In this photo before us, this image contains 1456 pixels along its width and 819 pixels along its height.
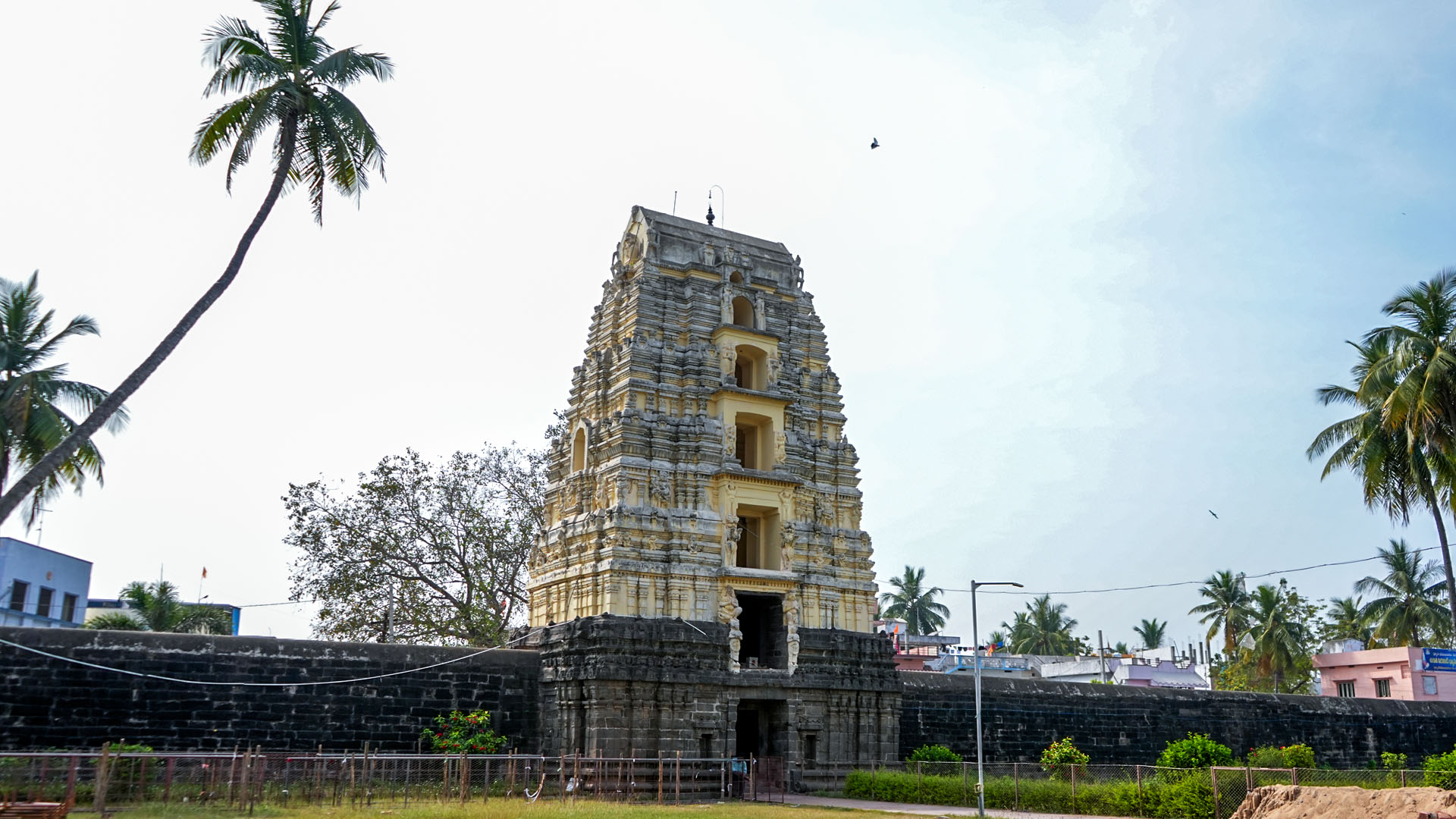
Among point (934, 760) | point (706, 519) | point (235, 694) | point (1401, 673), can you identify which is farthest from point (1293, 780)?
point (1401, 673)

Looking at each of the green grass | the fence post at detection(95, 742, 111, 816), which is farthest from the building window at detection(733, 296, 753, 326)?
the fence post at detection(95, 742, 111, 816)

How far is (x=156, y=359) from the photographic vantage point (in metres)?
16.2

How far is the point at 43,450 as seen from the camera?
23.5 meters

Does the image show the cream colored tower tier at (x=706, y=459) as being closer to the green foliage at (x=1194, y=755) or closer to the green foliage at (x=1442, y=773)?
the green foliage at (x=1194, y=755)

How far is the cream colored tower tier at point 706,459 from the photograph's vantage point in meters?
24.5

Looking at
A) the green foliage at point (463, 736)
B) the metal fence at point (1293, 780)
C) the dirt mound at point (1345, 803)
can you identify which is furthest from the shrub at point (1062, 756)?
the green foliage at point (463, 736)

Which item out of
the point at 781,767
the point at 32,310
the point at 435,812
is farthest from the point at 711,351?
the point at 32,310

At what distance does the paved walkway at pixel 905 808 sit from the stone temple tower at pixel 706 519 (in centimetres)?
192

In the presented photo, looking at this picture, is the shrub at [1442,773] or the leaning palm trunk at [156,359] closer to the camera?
the leaning palm trunk at [156,359]

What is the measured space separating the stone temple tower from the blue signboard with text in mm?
28622

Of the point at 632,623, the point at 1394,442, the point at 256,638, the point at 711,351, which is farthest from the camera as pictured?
the point at 1394,442

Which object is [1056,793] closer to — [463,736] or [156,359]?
[463,736]

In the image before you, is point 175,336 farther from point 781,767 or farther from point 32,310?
point 781,767

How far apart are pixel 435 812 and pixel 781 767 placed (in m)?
8.82
